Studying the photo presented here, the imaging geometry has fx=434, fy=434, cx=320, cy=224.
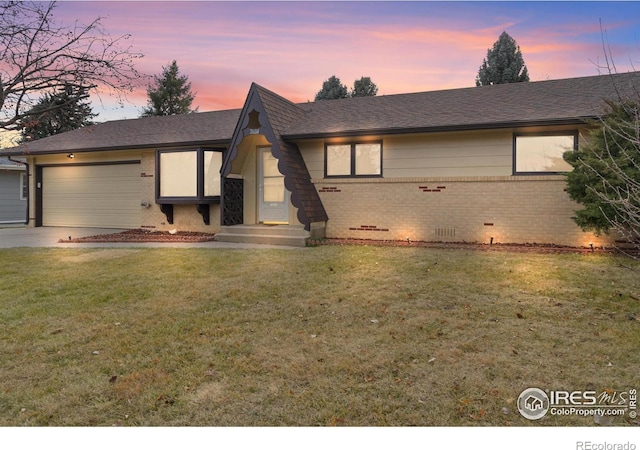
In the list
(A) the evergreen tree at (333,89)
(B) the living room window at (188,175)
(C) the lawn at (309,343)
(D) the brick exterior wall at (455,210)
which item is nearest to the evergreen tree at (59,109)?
(C) the lawn at (309,343)

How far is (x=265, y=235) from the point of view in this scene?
1236 centimetres

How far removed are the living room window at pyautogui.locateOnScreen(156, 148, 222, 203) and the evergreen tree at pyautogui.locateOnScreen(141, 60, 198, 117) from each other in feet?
97.1

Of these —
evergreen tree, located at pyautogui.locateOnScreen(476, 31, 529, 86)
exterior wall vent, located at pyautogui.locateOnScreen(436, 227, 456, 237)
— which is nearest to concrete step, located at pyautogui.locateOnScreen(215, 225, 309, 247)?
exterior wall vent, located at pyautogui.locateOnScreen(436, 227, 456, 237)

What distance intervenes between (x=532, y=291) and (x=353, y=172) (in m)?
7.54

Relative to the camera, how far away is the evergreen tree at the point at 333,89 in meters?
34.5

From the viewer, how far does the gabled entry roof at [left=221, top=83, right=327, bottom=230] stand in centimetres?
1211

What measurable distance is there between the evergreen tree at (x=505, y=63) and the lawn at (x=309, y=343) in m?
24.3

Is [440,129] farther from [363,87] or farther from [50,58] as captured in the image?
[363,87]

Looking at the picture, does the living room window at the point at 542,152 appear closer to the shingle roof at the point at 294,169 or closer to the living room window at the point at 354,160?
the living room window at the point at 354,160

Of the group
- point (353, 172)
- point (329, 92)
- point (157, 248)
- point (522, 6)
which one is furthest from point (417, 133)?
point (329, 92)

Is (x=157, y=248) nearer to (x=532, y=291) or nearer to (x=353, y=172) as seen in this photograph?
(x=353, y=172)

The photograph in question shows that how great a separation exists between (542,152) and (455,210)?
262 cm

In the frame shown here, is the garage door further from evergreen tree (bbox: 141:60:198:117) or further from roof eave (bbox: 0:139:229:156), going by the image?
evergreen tree (bbox: 141:60:198:117)

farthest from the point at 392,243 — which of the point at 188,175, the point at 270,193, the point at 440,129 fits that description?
the point at 188,175
